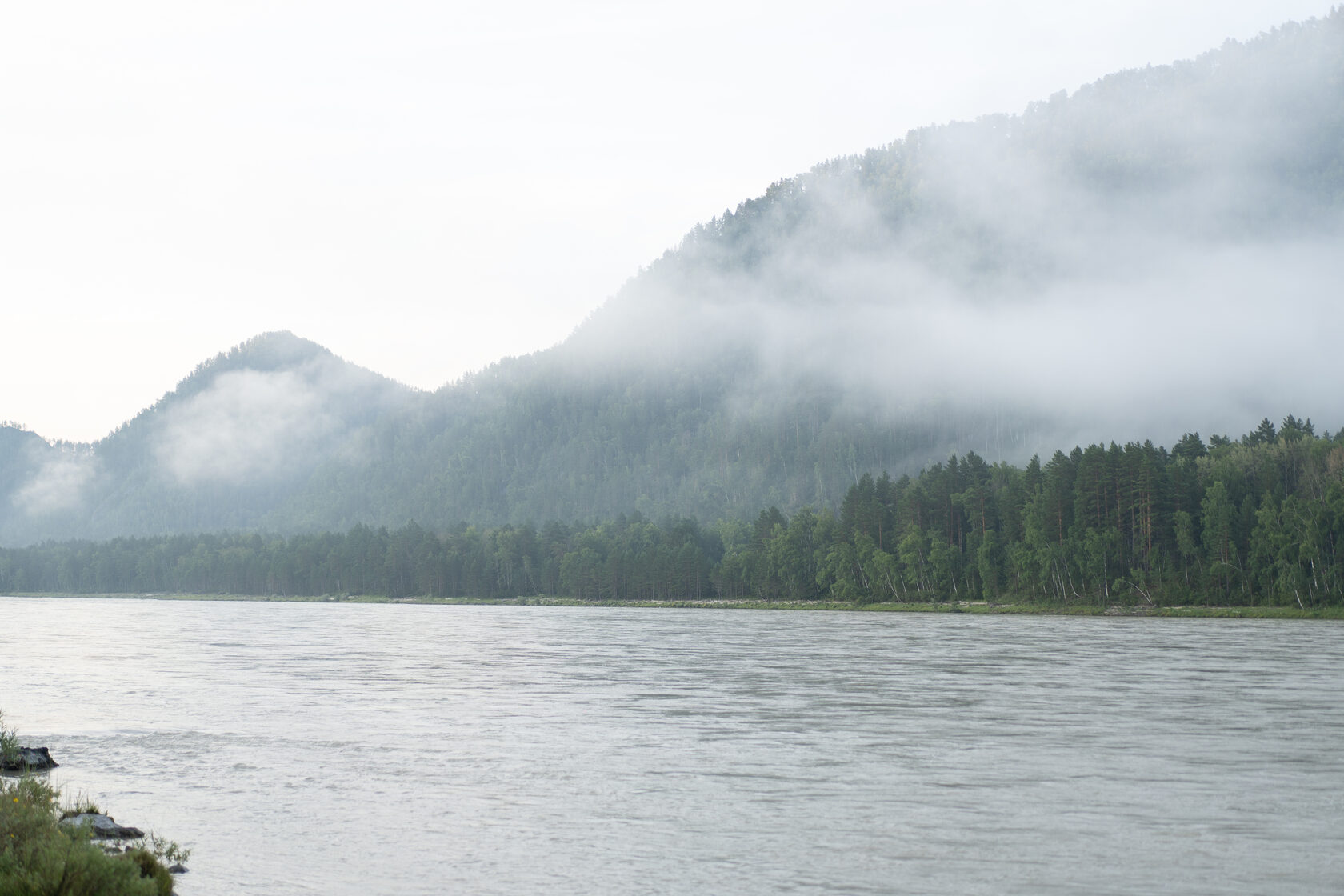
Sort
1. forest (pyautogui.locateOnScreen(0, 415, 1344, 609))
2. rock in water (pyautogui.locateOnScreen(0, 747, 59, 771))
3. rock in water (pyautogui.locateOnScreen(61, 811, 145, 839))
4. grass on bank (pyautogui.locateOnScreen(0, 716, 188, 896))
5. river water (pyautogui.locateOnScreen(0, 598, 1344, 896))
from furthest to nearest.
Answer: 1. forest (pyautogui.locateOnScreen(0, 415, 1344, 609))
2. rock in water (pyautogui.locateOnScreen(0, 747, 59, 771))
3. rock in water (pyautogui.locateOnScreen(61, 811, 145, 839))
4. river water (pyautogui.locateOnScreen(0, 598, 1344, 896))
5. grass on bank (pyautogui.locateOnScreen(0, 716, 188, 896))

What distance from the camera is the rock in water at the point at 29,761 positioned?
104 feet

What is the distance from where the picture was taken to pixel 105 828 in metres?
23.2

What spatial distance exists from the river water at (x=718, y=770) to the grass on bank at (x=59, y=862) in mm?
2038

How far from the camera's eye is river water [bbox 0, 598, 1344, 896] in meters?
22.2

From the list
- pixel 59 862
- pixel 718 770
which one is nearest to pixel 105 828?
pixel 59 862

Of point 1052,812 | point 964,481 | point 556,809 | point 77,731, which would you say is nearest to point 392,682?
point 77,731

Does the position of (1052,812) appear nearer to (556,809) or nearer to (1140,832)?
(1140,832)

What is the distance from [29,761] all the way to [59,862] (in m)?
18.3

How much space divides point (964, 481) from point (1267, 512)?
56035mm

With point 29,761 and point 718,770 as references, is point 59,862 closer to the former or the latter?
point 29,761

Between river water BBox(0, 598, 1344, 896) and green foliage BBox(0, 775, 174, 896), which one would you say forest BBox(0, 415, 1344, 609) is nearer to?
river water BBox(0, 598, 1344, 896)

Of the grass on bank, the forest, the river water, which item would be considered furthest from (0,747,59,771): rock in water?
the forest

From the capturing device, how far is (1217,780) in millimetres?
30609

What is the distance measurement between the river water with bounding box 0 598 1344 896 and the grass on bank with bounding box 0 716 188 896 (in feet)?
6.69
